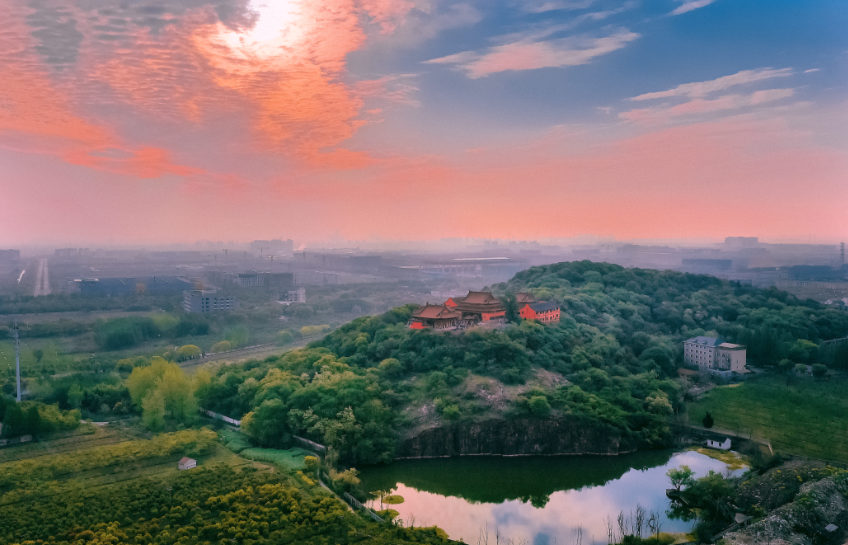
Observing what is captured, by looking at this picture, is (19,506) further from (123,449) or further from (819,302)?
(819,302)

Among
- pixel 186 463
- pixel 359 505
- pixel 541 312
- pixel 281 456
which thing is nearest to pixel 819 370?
pixel 541 312

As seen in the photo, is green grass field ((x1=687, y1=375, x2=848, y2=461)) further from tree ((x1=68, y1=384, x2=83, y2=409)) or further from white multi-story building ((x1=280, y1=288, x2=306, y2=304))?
white multi-story building ((x1=280, y1=288, x2=306, y2=304))

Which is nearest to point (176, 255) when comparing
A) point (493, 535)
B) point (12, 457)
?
point (12, 457)

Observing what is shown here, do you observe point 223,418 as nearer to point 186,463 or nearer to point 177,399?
point 177,399

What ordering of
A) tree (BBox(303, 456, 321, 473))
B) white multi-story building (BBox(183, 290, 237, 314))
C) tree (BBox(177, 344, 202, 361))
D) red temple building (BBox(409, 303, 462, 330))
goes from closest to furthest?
tree (BBox(303, 456, 321, 473)) < red temple building (BBox(409, 303, 462, 330)) < tree (BBox(177, 344, 202, 361)) < white multi-story building (BBox(183, 290, 237, 314))

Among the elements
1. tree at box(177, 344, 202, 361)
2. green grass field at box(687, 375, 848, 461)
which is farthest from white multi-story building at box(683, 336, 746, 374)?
tree at box(177, 344, 202, 361)

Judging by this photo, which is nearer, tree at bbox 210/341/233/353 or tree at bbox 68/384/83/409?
tree at bbox 68/384/83/409
